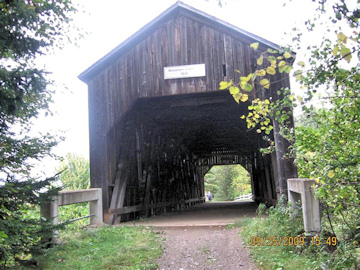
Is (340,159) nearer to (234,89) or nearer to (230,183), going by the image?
(234,89)

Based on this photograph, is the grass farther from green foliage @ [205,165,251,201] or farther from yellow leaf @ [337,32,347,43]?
green foliage @ [205,165,251,201]

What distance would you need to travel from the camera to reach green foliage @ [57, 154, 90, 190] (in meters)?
14.6

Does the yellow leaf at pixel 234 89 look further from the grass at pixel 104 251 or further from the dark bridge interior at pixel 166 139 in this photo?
the dark bridge interior at pixel 166 139

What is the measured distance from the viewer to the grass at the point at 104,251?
4391mm

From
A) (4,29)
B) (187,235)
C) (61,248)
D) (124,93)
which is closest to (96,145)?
(124,93)

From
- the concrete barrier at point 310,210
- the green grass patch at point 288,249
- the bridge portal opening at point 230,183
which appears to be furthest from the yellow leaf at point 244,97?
the bridge portal opening at point 230,183

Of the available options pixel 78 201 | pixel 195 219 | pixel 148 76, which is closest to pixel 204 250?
pixel 78 201

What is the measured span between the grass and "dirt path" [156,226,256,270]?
0.22 meters

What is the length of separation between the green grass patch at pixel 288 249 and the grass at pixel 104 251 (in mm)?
1376

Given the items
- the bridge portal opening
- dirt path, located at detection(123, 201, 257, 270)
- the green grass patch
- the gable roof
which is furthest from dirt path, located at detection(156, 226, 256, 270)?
the bridge portal opening

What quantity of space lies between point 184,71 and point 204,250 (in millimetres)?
3896

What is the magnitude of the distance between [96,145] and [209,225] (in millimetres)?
2979

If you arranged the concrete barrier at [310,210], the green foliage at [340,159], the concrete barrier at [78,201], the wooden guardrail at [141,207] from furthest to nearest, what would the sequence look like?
the wooden guardrail at [141,207] → the concrete barrier at [78,201] → the concrete barrier at [310,210] → the green foliage at [340,159]

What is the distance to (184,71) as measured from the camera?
25.8 ft
